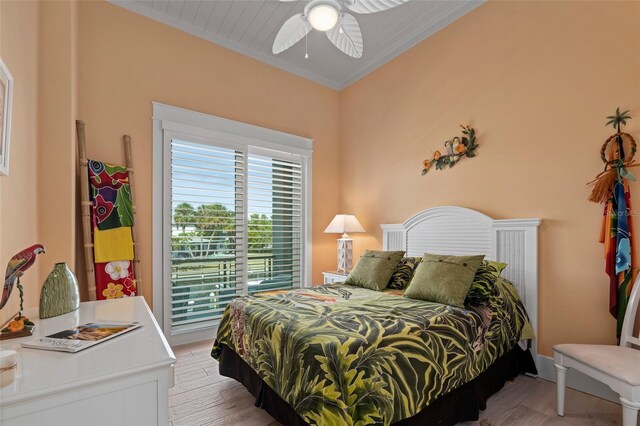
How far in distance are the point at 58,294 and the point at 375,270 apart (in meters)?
2.27

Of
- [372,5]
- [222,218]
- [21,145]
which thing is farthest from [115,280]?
[372,5]

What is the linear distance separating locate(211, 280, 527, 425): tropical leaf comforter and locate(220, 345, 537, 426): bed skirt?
101mm

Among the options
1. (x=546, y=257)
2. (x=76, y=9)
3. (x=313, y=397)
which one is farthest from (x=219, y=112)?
(x=546, y=257)

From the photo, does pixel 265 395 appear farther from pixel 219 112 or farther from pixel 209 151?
pixel 219 112

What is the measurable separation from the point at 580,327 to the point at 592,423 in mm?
690

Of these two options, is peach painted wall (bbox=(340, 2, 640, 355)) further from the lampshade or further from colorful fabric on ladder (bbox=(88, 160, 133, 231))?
colorful fabric on ladder (bbox=(88, 160, 133, 231))

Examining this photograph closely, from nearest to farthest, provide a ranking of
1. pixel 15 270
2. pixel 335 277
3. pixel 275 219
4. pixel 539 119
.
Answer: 1. pixel 15 270
2. pixel 539 119
3. pixel 335 277
4. pixel 275 219

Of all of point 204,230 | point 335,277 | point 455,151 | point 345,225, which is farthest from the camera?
point 345,225

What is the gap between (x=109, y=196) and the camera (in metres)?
2.86

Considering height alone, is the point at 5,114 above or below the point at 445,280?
above

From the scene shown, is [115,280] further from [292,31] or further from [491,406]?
[491,406]

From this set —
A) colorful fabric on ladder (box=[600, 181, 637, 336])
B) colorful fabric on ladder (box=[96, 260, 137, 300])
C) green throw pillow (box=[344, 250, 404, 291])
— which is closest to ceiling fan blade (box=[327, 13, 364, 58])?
green throw pillow (box=[344, 250, 404, 291])

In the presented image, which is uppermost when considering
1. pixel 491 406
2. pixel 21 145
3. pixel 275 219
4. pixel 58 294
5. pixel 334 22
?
pixel 334 22

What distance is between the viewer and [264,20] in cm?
328
